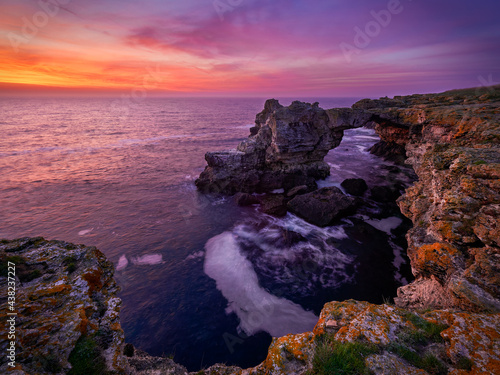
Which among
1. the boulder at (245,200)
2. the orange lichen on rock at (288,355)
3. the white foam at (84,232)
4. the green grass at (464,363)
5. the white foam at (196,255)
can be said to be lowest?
the white foam at (196,255)

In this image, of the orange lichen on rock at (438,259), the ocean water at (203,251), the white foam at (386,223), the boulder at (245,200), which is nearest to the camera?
the orange lichen on rock at (438,259)

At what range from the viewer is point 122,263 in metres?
19.8

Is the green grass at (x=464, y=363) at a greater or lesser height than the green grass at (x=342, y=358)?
greater

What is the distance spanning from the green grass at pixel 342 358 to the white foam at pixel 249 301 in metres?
10.7

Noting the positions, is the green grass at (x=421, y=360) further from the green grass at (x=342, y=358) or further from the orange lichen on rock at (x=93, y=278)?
the orange lichen on rock at (x=93, y=278)

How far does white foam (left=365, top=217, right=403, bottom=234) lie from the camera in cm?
2398

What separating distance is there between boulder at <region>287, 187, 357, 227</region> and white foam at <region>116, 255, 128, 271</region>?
761 inches

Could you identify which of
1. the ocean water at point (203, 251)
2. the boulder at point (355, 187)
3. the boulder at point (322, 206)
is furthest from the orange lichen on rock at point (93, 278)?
the boulder at point (355, 187)

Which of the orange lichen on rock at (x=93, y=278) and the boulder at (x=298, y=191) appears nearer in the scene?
the orange lichen on rock at (x=93, y=278)

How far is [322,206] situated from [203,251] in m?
14.9

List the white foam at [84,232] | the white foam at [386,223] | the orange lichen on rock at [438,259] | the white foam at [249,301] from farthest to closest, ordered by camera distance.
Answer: the white foam at [386,223] → the white foam at [84,232] → the white foam at [249,301] → the orange lichen on rock at [438,259]

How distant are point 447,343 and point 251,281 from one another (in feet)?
48.9

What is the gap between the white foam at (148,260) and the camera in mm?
20016

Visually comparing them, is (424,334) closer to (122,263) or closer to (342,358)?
(342,358)
